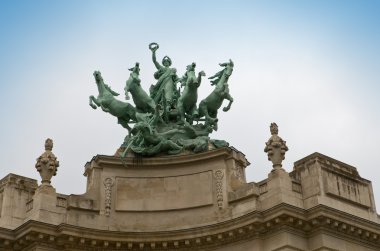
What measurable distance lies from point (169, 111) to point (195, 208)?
5.02m

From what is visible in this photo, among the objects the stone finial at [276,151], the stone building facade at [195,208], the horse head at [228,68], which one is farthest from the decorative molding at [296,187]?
the horse head at [228,68]

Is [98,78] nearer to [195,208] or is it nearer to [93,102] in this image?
[93,102]

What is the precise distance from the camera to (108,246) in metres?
29.0

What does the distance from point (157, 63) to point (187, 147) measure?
206 inches

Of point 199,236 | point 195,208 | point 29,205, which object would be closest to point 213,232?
point 199,236

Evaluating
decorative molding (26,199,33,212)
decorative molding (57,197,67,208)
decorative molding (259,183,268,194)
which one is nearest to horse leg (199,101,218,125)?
decorative molding (259,183,268,194)

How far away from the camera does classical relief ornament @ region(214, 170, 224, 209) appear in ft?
98.1

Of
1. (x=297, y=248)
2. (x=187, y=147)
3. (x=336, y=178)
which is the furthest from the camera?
(x=187, y=147)

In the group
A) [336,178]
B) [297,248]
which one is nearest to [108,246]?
[297,248]

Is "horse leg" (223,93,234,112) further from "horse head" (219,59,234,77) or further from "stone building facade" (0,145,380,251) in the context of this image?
"stone building facade" (0,145,380,251)

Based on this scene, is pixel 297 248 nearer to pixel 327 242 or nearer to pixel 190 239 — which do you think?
pixel 327 242

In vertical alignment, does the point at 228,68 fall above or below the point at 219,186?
above

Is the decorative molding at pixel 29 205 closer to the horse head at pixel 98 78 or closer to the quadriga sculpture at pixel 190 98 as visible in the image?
the horse head at pixel 98 78

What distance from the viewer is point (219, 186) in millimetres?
30281
